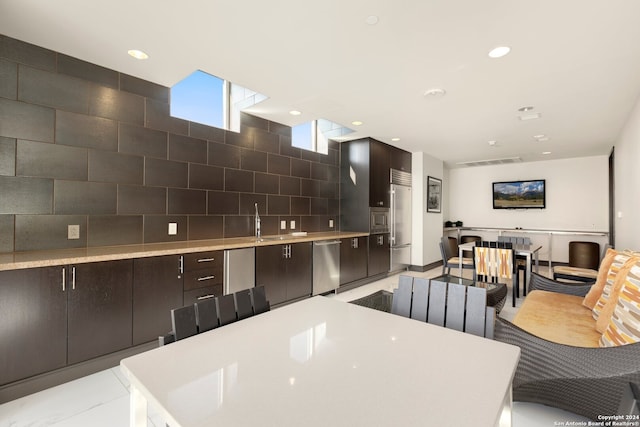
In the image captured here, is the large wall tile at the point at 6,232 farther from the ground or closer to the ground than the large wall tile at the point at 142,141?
closer to the ground

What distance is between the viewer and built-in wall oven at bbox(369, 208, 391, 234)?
5.19 meters

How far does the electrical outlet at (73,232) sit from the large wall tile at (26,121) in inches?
29.3

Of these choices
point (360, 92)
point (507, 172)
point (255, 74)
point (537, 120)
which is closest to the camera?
point (255, 74)

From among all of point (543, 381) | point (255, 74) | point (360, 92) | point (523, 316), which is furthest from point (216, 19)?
point (523, 316)

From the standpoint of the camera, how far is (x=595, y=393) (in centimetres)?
139

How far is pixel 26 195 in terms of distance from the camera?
2.33 meters

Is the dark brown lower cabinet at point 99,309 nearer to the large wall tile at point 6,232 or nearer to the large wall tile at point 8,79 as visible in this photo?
the large wall tile at point 6,232

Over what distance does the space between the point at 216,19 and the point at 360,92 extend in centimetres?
167

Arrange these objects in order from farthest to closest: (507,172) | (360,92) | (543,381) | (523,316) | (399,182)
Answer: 1. (507,172)
2. (399,182)
3. (360,92)
4. (523,316)
5. (543,381)

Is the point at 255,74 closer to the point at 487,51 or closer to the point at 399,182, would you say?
the point at 487,51

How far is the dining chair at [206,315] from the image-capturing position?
1218mm

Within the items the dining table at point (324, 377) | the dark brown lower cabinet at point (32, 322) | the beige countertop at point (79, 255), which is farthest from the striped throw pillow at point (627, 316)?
the dark brown lower cabinet at point (32, 322)

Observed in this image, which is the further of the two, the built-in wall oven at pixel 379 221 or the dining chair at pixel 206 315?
the built-in wall oven at pixel 379 221

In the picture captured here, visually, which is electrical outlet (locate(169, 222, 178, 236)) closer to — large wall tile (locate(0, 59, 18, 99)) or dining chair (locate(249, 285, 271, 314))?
large wall tile (locate(0, 59, 18, 99))
